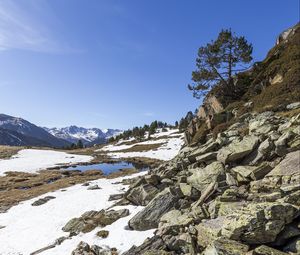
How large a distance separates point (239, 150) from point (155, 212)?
8.00m

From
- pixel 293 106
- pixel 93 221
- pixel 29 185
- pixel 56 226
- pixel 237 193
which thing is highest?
pixel 293 106

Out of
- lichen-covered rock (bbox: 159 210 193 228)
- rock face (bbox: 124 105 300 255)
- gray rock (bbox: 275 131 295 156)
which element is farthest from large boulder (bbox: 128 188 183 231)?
gray rock (bbox: 275 131 295 156)

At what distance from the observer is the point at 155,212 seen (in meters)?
19.9

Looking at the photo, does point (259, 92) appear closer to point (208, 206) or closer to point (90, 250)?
point (208, 206)

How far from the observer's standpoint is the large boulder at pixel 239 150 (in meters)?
20.9

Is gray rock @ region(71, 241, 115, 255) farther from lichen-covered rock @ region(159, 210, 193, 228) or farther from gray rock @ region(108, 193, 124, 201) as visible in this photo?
gray rock @ region(108, 193, 124, 201)

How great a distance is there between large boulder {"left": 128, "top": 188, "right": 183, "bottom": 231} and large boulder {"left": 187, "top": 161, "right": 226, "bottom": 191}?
170 centimetres

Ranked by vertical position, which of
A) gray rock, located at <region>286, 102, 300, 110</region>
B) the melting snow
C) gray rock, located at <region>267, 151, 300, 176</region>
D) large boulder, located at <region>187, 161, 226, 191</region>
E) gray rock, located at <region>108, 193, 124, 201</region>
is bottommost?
the melting snow

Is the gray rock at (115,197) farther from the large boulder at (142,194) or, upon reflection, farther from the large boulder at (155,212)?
the large boulder at (155,212)

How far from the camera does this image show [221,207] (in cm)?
1535

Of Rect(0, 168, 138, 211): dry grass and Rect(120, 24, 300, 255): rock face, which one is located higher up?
Rect(120, 24, 300, 255): rock face

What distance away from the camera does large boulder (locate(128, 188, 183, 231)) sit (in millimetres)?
19469

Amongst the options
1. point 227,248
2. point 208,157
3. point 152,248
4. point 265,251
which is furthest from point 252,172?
point 152,248

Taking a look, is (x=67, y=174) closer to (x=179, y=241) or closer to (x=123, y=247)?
(x=123, y=247)
